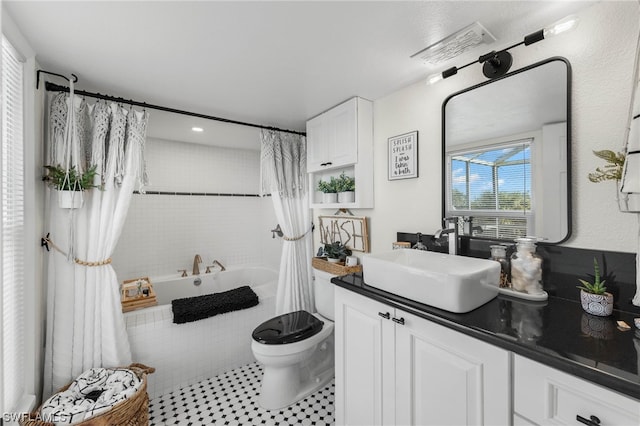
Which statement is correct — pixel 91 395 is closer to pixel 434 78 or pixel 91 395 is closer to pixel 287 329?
pixel 287 329

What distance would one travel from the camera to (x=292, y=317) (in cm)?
220

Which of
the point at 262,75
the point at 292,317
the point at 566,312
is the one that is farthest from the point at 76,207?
the point at 566,312

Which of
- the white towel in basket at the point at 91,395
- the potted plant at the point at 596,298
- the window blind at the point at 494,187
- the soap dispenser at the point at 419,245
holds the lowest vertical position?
the white towel in basket at the point at 91,395

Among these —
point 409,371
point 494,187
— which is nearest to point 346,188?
point 494,187

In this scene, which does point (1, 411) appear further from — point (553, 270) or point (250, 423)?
point (553, 270)

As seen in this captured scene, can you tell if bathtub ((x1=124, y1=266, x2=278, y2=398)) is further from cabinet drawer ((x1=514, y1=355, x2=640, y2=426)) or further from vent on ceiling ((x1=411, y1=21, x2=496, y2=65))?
vent on ceiling ((x1=411, y1=21, x2=496, y2=65))

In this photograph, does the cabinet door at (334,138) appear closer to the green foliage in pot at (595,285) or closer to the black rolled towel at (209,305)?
the black rolled towel at (209,305)

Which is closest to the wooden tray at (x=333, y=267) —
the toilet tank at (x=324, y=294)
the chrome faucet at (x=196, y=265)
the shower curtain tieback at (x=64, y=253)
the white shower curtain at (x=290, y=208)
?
the toilet tank at (x=324, y=294)

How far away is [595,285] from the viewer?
1.07 meters

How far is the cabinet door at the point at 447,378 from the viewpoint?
→ 932mm

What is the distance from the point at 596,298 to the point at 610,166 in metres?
0.50

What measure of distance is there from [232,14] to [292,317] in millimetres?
1950

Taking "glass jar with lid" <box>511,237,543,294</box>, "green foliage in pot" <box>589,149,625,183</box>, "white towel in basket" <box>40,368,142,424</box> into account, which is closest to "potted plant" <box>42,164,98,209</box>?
"white towel in basket" <box>40,368,142,424</box>

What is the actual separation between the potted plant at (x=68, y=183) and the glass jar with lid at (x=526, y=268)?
2.43 meters
